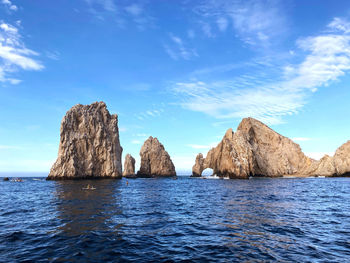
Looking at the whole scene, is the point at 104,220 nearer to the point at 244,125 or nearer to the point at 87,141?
the point at 87,141

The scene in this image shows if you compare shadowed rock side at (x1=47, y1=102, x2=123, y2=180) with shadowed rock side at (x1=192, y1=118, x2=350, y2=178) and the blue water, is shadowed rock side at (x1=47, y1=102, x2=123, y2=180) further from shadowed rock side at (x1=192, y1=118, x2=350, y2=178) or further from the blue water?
the blue water

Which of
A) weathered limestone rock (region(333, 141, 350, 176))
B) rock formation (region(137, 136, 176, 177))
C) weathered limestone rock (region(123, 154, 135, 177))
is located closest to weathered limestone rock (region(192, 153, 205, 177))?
rock formation (region(137, 136, 176, 177))

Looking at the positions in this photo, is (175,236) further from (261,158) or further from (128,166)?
(128,166)

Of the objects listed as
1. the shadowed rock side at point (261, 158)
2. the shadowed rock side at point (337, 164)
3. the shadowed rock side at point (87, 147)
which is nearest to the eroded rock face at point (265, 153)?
the shadowed rock side at point (261, 158)

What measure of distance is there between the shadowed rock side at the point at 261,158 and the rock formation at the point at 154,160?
24.4m

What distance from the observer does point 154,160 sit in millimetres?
140000

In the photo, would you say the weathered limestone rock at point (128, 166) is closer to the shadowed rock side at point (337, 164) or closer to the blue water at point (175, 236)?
the shadowed rock side at point (337, 164)

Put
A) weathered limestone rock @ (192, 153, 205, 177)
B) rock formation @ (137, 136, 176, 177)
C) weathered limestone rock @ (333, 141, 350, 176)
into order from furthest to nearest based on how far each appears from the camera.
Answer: weathered limestone rock @ (192, 153, 205, 177), rock formation @ (137, 136, 176, 177), weathered limestone rock @ (333, 141, 350, 176)

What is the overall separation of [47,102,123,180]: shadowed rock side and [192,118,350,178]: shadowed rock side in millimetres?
51975

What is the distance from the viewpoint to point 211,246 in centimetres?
1237

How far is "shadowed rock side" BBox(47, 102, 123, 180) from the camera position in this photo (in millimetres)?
84625

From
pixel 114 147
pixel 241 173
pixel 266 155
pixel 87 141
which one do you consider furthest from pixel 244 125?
pixel 87 141

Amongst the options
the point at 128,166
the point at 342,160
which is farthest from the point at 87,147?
the point at 342,160

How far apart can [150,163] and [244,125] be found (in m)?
64.3
